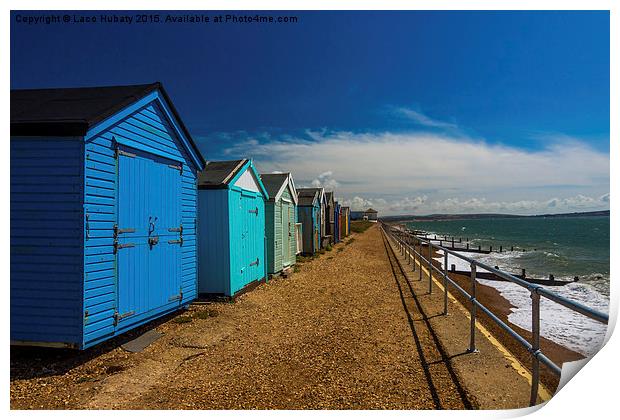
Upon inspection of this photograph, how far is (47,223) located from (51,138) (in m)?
1.02

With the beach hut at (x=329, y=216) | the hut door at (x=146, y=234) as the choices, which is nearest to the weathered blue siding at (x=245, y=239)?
the hut door at (x=146, y=234)

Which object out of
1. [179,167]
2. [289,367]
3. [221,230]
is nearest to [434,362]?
[289,367]

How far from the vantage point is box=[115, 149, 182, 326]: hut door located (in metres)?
5.29

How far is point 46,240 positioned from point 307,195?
1635 cm

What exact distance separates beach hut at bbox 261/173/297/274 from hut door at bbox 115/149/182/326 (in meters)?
5.62

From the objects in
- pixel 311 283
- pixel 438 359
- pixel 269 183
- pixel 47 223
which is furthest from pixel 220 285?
pixel 269 183

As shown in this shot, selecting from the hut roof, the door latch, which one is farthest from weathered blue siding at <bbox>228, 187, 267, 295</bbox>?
the door latch

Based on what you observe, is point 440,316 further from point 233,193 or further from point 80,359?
point 80,359

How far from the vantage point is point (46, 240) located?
464 centimetres

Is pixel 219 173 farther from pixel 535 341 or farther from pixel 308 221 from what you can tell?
pixel 308 221

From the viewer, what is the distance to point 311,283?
11.1 metres

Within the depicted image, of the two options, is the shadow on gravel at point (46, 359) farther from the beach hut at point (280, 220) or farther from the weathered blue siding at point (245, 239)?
the beach hut at point (280, 220)

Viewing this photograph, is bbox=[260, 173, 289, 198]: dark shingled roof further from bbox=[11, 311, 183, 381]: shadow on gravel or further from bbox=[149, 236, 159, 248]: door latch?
bbox=[11, 311, 183, 381]: shadow on gravel

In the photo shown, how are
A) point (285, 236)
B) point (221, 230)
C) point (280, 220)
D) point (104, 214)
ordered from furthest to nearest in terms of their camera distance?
point (285, 236), point (280, 220), point (221, 230), point (104, 214)
